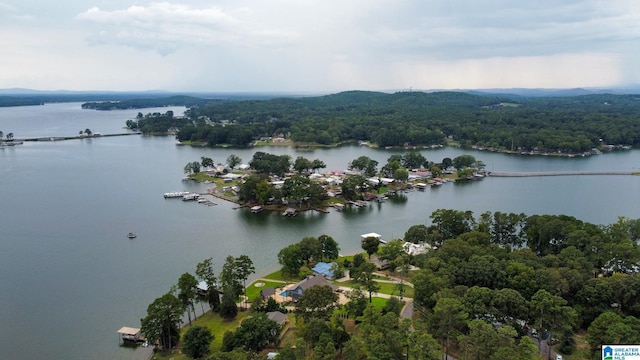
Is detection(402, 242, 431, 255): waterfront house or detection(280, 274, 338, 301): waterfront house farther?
detection(402, 242, 431, 255): waterfront house

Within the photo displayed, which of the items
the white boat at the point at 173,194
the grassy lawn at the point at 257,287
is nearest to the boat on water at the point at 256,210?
the white boat at the point at 173,194

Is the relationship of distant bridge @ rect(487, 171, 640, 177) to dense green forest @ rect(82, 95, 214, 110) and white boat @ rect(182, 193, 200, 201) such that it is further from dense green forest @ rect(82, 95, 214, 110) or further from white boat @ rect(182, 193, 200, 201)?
dense green forest @ rect(82, 95, 214, 110)

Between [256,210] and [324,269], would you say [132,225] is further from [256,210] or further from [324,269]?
[324,269]

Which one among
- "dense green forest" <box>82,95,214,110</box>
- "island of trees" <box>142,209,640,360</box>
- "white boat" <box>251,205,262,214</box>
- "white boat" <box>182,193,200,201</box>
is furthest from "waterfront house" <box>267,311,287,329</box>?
"dense green forest" <box>82,95,214,110</box>

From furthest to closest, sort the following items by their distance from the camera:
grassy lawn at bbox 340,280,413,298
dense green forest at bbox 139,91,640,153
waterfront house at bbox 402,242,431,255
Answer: dense green forest at bbox 139,91,640,153 < waterfront house at bbox 402,242,431,255 < grassy lawn at bbox 340,280,413,298

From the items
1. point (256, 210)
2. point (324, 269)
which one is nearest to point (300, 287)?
point (324, 269)

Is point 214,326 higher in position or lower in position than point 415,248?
lower
